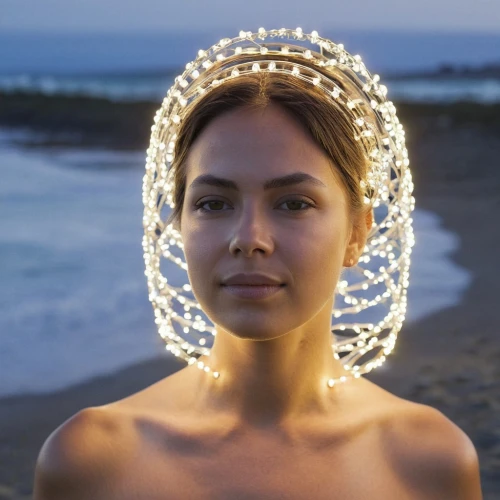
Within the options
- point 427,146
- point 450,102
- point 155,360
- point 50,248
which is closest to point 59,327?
point 155,360

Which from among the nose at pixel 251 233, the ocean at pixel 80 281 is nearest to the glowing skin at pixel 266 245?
the nose at pixel 251 233

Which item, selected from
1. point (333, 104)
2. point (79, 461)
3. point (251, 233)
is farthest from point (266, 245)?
point (79, 461)

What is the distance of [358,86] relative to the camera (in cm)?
250

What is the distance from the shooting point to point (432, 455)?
7.81ft

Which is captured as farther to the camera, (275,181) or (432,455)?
(432,455)

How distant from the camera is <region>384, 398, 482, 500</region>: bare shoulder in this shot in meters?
2.36

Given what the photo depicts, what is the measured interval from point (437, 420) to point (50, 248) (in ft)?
24.8

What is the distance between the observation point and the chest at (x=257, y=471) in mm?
2275

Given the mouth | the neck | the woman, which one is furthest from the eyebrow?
the neck

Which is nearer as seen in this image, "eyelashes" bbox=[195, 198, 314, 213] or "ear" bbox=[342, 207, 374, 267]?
"eyelashes" bbox=[195, 198, 314, 213]

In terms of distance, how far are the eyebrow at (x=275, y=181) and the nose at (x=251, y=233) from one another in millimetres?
65

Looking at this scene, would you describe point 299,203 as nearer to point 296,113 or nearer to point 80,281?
point 296,113

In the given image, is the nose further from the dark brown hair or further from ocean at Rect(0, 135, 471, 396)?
ocean at Rect(0, 135, 471, 396)

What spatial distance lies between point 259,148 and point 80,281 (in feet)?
20.2
